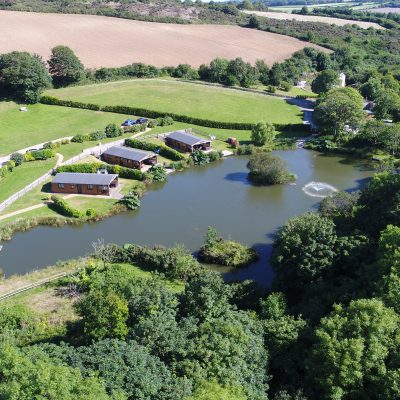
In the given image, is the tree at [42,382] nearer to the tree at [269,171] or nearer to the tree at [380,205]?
the tree at [380,205]

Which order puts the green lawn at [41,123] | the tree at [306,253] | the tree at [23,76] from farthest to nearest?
the tree at [23,76] → the green lawn at [41,123] → the tree at [306,253]

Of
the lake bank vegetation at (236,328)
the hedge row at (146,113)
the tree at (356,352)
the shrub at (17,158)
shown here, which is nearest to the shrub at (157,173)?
the shrub at (17,158)

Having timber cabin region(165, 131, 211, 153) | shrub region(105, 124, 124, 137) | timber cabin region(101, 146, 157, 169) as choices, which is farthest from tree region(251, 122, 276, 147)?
shrub region(105, 124, 124, 137)

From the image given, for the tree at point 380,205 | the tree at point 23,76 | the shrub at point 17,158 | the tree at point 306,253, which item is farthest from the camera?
the tree at point 23,76

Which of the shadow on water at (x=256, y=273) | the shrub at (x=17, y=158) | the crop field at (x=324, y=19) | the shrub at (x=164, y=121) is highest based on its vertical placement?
the crop field at (x=324, y=19)

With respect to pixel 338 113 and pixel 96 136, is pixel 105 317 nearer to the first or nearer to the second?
pixel 96 136

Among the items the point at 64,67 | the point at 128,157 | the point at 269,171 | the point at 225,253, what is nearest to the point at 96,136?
the point at 128,157
